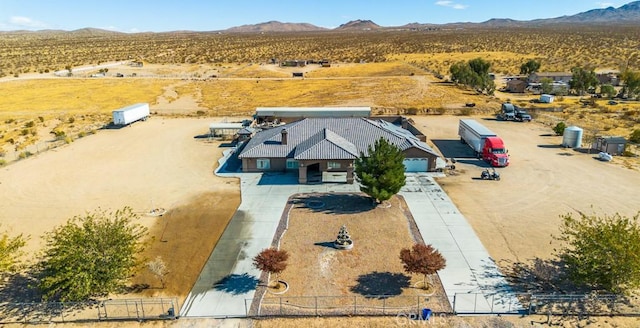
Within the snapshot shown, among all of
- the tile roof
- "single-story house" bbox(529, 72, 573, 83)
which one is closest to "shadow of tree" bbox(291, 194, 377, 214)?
the tile roof

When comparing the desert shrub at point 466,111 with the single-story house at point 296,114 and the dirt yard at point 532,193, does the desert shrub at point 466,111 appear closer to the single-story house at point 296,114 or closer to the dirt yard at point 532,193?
the dirt yard at point 532,193

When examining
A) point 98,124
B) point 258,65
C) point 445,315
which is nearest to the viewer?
point 445,315

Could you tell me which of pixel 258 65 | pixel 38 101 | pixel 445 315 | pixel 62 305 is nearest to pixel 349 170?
pixel 445 315

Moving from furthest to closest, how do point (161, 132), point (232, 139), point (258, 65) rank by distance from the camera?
point (258, 65), point (161, 132), point (232, 139)

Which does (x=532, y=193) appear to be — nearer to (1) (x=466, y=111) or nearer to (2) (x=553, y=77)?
(1) (x=466, y=111)

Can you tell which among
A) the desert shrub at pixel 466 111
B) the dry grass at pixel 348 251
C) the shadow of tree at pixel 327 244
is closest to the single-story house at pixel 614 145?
the desert shrub at pixel 466 111

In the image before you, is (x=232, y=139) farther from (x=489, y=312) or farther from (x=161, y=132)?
(x=489, y=312)

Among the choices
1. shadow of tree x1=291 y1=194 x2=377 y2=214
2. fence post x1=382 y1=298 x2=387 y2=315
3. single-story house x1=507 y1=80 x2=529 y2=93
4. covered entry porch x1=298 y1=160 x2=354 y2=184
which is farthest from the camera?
single-story house x1=507 y1=80 x2=529 y2=93

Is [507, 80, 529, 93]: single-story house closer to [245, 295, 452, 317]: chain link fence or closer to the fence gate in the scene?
[245, 295, 452, 317]: chain link fence
